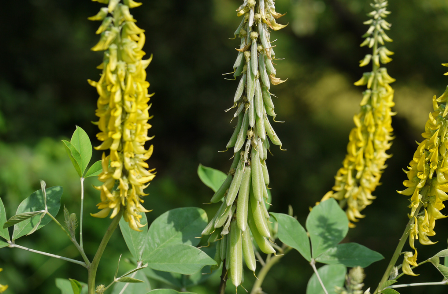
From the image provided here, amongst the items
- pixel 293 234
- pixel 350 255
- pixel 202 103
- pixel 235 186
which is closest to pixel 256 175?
pixel 235 186

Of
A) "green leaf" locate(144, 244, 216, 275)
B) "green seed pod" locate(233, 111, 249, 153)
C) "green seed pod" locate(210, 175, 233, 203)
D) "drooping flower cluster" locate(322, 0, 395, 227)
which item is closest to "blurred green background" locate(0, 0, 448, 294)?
"drooping flower cluster" locate(322, 0, 395, 227)

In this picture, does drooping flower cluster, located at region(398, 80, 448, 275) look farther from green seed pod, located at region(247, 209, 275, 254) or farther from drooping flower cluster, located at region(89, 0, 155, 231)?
drooping flower cluster, located at region(89, 0, 155, 231)

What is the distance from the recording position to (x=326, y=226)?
1.18 meters

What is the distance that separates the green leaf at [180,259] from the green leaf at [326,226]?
40 cm

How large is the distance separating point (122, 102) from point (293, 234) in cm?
67

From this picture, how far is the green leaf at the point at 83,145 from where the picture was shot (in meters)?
1.00

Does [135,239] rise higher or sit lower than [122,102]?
lower

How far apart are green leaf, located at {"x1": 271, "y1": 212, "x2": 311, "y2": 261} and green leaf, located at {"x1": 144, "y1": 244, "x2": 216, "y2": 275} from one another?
0.95ft

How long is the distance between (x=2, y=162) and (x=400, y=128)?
390 cm

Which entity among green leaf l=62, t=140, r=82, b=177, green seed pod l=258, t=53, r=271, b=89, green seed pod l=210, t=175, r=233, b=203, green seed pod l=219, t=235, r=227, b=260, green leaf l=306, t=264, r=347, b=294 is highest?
green seed pod l=258, t=53, r=271, b=89

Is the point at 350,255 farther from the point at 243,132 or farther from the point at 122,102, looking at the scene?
→ the point at 122,102

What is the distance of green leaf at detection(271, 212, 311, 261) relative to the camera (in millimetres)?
1096

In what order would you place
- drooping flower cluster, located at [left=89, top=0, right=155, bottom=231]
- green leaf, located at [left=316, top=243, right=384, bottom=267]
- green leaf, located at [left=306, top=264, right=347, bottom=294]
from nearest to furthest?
drooping flower cluster, located at [left=89, top=0, right=155, bottom=231] < green leaf, located at [left=316, top=243, right=384, bottom=267] < green leaf, located at [left=306, top=264, right=347, bottom=294]

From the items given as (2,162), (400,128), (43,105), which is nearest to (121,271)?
(2,162)
